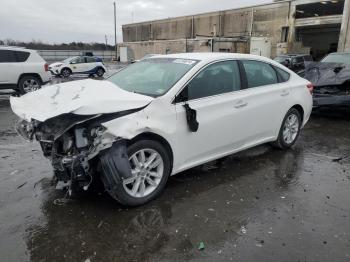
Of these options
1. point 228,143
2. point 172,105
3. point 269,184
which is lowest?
point 269,184

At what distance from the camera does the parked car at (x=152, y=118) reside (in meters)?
3.36

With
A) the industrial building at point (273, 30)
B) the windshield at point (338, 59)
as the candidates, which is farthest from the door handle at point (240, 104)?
the industrial building at point (273, 30)

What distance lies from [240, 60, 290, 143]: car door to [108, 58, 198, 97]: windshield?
39.8 inches

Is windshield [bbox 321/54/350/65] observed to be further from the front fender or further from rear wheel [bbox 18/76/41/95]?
rear wheel [bbox 18/76/41/95]

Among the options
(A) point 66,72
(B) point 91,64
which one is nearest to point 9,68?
(A) point 66,72

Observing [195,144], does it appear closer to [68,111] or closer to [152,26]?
[68,111]

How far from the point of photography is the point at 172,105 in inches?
152

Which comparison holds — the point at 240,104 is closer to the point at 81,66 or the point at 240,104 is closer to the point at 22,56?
the point at 22,56

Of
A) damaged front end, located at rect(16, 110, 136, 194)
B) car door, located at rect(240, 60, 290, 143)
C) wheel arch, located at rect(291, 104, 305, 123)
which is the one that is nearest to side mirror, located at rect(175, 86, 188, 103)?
damaged front end, located at rect(16, 110, 136, 194)

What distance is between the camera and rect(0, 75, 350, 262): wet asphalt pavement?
2.96 m

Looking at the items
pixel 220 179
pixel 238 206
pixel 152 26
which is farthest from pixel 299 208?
pixel 152 26

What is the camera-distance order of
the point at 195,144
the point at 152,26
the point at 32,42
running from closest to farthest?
the point at 195,144 < the point at 152,26 < the point at 32,42

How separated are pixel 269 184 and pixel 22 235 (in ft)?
9.74

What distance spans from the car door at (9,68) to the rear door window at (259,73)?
9943 mm
